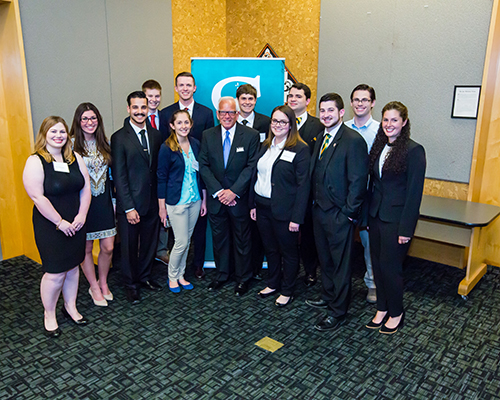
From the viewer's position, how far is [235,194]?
10.6 feet

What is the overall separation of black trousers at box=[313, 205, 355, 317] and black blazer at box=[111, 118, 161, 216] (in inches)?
51.6

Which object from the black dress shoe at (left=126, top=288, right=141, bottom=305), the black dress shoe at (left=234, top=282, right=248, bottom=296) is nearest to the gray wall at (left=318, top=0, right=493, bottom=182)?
the black dress shoe at (left=234, top=282, right=248, bottom=296)

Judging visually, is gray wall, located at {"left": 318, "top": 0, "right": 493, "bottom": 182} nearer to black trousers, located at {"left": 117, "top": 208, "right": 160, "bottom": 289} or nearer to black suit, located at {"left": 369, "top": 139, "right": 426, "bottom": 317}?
black suit, located at {"left": 369, "top": 139, "right": 426, "bottom": 317}

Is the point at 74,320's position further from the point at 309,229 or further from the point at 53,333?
the point at 309,229

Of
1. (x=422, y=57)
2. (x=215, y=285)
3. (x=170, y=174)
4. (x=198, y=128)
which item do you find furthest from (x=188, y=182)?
(x=422, y=57)

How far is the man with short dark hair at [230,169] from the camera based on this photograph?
3.22 m

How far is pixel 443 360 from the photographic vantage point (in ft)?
8.36

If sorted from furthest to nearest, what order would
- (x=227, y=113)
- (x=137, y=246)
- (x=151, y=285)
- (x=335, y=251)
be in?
(x=151, y=285), (x=137, y=246), (x=227, y=113), (x=335, y=251)

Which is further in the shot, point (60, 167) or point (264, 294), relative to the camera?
point (264, 294)

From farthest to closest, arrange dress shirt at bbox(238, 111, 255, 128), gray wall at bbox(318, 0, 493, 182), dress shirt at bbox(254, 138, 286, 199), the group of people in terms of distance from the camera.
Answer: gray wall at bbox(318, 0, 493, 182), dress shirt at bbox(238, 111, 255, 128), dress shirt at bbox(254, 138, 286, 199), the group of people

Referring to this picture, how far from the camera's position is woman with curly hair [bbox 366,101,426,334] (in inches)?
99.0

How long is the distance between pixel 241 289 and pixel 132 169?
131cm

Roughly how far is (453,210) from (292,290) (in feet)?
5.26

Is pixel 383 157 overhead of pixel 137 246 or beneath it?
overhead
